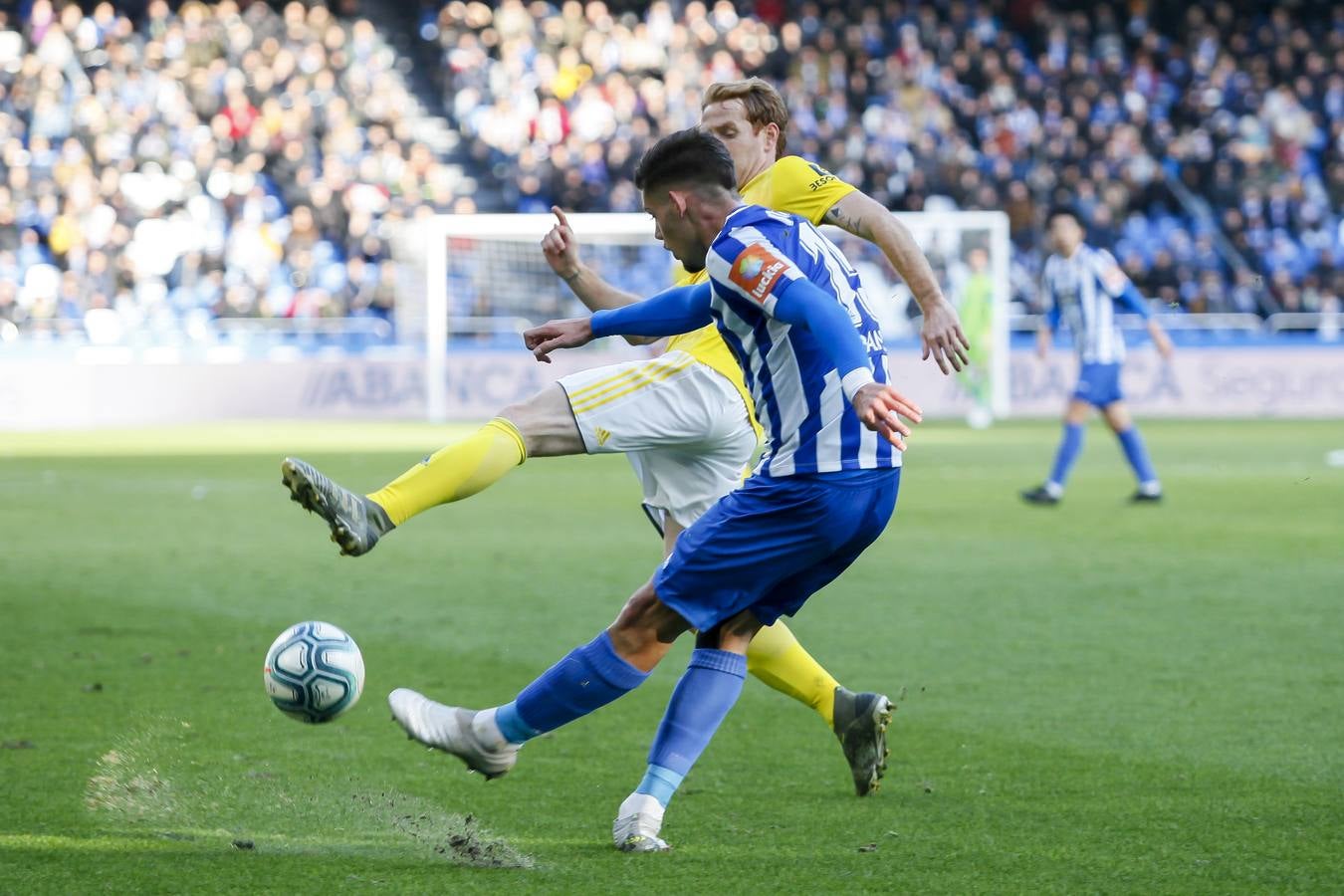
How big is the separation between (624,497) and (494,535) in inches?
110

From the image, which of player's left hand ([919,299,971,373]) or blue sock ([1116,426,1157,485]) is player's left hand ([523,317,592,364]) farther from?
blue sock ([1116,426,1157,485])

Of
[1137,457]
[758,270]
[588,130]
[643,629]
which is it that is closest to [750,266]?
[758,270]

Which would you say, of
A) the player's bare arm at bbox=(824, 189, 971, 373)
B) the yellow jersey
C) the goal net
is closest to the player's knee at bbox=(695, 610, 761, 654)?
the player's bare arm at bbox=(824, 189, 971, 373)

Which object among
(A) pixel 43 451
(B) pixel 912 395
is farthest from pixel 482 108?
(A) pixel 43 451

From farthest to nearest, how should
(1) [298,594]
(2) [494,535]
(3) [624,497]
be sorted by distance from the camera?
(3) [624,497]
(2) [494,535]
(1) [298,594]

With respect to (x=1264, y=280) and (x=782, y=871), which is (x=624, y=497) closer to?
(x=782, y=871)

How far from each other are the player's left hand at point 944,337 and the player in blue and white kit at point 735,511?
203mm

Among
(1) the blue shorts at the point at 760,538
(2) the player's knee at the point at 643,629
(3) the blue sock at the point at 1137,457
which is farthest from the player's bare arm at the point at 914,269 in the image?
(3) the blue sock at the point at 1137,457

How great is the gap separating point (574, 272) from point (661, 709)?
1.56 m

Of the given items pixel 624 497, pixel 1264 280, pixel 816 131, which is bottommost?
pixel 624 497

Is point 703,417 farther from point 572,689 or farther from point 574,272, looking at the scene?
point 572,689

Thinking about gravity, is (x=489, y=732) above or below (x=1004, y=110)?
below

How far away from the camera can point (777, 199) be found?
5.03 metres

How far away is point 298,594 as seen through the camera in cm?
877
